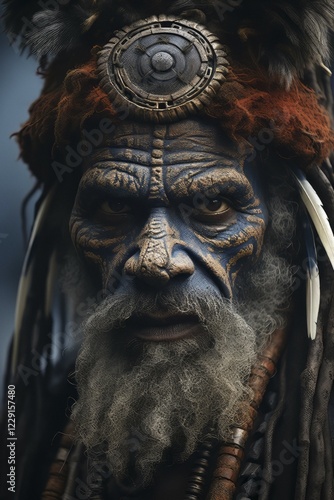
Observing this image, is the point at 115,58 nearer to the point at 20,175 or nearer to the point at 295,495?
the point at 20,175

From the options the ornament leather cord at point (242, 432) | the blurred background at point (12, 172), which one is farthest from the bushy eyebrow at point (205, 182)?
the blurred background at point (12, 172)

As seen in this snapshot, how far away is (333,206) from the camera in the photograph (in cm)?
217

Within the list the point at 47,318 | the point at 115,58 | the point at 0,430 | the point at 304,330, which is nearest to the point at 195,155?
the point at 115,58

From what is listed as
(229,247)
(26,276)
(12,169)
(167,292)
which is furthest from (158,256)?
(12,169)

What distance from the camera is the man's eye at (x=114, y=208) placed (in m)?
2.12

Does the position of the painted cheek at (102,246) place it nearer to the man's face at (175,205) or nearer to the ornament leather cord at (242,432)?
the man's face at (175,205)

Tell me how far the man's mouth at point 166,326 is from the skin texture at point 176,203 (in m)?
0.07

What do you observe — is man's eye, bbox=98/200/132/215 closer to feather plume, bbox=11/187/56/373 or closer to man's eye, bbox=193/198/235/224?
man's eye, bbox=193/198/235/224

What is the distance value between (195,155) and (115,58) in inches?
11.2

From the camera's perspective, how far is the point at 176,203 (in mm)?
2068

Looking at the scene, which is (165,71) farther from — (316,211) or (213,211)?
(316,211)

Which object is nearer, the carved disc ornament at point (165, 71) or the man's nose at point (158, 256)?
the man's nose at point (158, 256)

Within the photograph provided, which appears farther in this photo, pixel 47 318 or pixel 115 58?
pixel 47 318

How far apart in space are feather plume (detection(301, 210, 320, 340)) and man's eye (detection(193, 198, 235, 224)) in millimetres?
215
